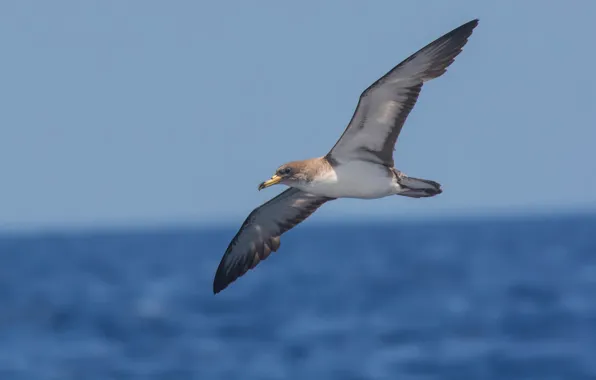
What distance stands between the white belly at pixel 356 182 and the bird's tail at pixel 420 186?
109 mm

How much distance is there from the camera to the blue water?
29.2 m

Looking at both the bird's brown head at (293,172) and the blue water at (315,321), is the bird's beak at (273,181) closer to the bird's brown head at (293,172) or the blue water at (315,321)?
the bird's brown head at (293,172)

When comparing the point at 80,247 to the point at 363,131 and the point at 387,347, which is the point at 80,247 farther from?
the point at 363,131

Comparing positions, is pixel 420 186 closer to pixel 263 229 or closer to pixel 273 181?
pixel 273 181

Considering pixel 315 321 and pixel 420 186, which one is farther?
pixel 315 321

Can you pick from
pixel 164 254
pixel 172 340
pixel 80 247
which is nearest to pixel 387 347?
pixel 172 340

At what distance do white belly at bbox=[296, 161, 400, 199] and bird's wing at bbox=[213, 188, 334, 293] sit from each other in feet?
4.60

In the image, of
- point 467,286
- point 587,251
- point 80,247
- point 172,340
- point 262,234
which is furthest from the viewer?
point 80,247

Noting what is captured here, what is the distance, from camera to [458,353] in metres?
30.5

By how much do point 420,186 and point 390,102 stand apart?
1213mm

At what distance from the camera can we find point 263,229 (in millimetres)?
18656

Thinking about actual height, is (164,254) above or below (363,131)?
above

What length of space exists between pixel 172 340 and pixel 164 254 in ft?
142

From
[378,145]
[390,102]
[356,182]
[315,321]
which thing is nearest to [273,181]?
[356,182]
